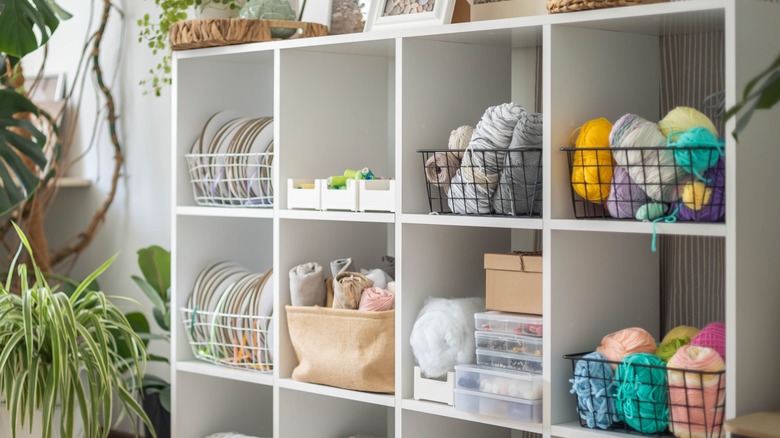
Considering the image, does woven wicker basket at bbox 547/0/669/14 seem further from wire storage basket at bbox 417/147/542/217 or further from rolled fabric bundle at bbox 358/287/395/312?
rolled fabric bundle at bbox 358/287/395/312

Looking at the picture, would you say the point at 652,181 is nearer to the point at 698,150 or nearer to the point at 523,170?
the point at 698,150

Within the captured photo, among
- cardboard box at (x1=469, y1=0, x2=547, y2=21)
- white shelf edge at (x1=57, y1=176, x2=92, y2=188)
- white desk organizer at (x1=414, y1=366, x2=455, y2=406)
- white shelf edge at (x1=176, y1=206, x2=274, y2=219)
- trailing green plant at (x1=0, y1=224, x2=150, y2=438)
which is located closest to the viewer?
white desk organizer at (x1=414, y1=366, x2=455, y2=406)

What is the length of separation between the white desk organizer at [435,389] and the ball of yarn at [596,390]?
0.30 m

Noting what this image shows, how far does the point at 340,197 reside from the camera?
2293 mm

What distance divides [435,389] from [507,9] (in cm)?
87

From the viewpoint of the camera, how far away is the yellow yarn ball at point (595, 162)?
1849 millimetres

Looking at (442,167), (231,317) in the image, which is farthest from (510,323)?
(231,317)

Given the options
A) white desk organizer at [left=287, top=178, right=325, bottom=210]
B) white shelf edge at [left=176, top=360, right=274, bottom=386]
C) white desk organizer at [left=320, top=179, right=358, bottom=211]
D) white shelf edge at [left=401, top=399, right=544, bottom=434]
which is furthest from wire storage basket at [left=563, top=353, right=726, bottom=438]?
white shelf edge at [left=176, top=360, right=274, bottom=386]

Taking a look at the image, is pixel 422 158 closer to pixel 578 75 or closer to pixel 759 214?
pixel 578 75

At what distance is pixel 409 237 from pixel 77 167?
1848mm

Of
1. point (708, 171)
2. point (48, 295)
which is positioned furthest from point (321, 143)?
point (708, 171)

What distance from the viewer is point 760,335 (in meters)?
1.75

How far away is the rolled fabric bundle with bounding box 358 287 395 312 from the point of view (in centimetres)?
224

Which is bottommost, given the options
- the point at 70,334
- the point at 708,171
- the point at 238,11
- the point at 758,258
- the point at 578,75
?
the point at 70,334
